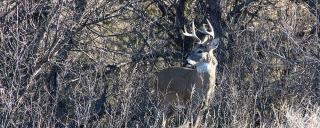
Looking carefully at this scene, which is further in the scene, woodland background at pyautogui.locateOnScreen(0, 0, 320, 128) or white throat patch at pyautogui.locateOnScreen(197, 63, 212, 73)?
white throat patch at pyautogui.locateOnScreen(197, 63, 212, 73)

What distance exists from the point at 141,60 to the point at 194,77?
3.09 ft

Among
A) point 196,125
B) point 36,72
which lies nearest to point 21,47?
point 36,72

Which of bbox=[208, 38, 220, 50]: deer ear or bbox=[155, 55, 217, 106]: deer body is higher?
bbox=[208, 38, 220, 50]: deer ear

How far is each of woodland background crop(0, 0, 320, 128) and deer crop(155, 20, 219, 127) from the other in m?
0.15

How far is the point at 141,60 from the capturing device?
10.1 meters

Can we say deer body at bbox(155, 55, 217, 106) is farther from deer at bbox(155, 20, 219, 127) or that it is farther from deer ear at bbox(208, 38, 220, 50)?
deer ear at bbox(208, 38, 220, 50)

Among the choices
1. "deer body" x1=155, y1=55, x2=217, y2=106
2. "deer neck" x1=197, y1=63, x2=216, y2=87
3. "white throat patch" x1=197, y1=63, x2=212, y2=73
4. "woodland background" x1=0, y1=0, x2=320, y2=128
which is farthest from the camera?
"white throat patch" x1=197, y1=63, x2=212, y2=73

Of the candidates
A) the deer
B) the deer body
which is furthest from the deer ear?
the deer body

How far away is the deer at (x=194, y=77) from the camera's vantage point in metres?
9.19

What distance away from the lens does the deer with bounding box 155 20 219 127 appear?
362 inches

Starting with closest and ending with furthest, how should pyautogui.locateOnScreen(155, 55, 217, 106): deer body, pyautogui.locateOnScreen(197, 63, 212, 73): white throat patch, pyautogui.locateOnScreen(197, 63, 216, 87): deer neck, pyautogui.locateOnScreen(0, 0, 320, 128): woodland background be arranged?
pyautogui.locateOnScreen(0, 0, 320, 128): woodland background, pyautogui.locateOnScreen(155, 55, 217, 106): deer body, pyautogui.locateOnScreen(197, 63, 216, 87): deer neck, pyautogui.locateOnScreen(197, 63, 212, 73): white throat patch

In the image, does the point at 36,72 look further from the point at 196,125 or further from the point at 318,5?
the point at 318,5

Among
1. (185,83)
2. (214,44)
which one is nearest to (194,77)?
(185,83)

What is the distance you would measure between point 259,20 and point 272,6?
337mm
